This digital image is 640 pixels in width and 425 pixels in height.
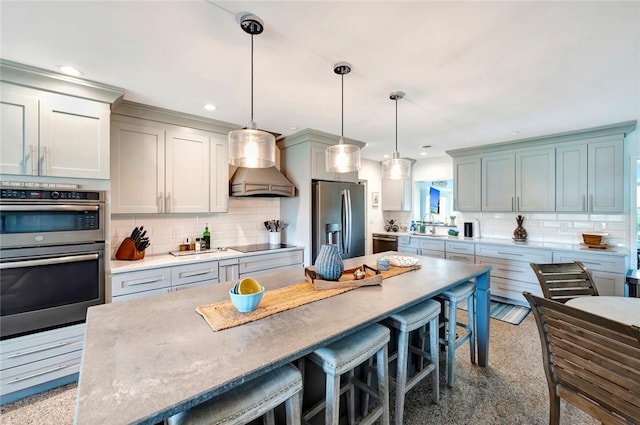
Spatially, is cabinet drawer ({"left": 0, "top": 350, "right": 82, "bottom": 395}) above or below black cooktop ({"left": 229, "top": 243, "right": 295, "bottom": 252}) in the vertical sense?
below

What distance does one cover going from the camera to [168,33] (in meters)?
1.59

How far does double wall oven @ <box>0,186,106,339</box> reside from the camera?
1901mm

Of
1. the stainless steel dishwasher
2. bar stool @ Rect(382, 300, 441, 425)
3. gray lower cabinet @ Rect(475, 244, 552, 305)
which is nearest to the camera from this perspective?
bar stool @ Rect(382, 300, 441, 425)

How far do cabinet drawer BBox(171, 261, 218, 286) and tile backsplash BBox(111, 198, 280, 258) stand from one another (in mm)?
A: 624

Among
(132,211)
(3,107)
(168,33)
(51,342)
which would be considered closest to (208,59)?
(168,33)

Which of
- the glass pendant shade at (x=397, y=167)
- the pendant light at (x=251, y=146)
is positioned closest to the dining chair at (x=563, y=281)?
the glass pendant shade at (x=397, y=167)

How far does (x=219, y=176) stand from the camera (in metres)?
3.26

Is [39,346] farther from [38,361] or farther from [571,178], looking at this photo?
[571,178]

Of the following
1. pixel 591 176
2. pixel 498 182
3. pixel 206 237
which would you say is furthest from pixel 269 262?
pixel 591 176

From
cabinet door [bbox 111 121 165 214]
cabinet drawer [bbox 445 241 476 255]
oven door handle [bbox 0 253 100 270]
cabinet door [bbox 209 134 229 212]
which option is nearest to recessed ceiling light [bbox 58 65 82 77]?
cabinet door [bbox 111 121 165 214]

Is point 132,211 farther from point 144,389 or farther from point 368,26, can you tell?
point 368,26

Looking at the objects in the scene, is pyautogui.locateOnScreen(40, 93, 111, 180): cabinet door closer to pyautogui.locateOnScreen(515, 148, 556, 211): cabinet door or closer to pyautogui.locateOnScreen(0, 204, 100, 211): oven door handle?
pyautogui.locateOnScreen(0, 204, 100, 211): oven door handle

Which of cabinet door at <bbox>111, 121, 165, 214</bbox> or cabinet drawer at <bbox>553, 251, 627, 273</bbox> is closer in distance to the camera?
cabinet door at <bbox>111, 121, 165, 214</bbox>

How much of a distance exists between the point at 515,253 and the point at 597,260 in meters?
0.81
